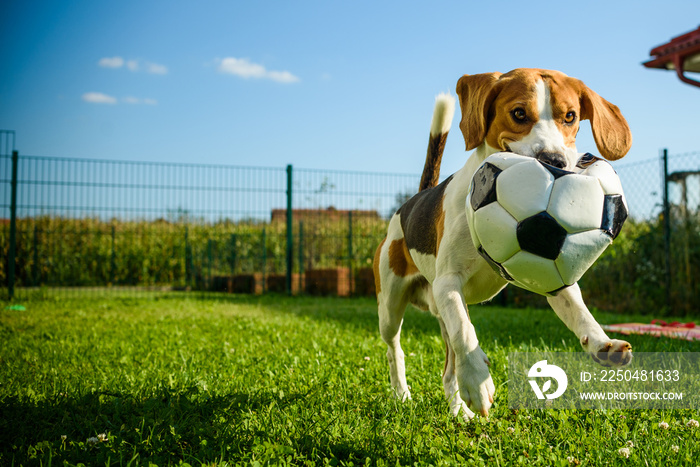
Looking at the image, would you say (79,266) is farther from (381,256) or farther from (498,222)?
(498,222)

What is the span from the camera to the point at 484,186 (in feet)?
7.50

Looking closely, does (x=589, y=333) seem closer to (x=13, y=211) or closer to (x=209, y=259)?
(x=13, y=211)

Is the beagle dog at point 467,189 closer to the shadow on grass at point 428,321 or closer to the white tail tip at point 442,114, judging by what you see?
the white tail tip at point 442,114

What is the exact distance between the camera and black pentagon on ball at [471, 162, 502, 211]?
224cm

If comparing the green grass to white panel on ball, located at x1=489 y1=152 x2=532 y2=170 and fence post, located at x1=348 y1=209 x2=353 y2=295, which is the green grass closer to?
white panel on ball, located at x1=489 y1=152 x2=532 y2=170

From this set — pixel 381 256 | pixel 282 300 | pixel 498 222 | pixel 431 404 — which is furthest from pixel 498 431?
pixel 282 300

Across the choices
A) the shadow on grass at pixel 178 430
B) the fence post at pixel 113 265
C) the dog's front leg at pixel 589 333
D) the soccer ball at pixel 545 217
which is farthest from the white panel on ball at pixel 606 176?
the fence post at pixel 113 265

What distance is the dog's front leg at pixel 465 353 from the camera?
7.14ft

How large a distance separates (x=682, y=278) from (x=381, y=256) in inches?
294

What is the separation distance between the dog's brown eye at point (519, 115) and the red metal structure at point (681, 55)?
863 cm

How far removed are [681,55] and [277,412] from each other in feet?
31.7

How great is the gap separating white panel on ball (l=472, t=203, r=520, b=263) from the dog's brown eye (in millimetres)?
484

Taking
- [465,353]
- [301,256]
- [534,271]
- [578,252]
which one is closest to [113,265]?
[301,256]

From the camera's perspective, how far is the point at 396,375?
3568mm
